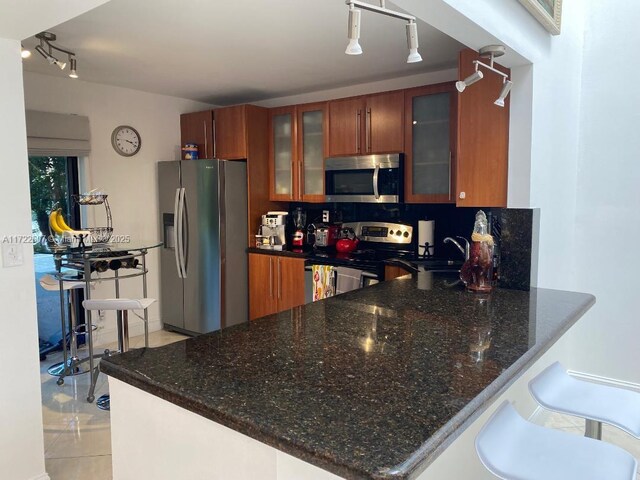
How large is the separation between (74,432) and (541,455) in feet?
8.77

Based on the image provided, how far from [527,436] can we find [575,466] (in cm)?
14

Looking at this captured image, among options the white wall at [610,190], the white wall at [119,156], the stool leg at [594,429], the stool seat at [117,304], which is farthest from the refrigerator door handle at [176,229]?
the stool leg at [594,429]

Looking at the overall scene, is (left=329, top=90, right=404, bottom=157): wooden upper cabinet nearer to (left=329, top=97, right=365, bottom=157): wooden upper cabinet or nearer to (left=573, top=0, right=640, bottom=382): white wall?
(left=329, top=97, right=365, bottom=157): wooden upper cabinet

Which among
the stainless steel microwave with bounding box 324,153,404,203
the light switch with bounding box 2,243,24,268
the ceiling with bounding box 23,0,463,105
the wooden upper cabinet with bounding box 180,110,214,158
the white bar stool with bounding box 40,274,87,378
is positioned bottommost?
the white bar stool with bounding box 40,274,87,378

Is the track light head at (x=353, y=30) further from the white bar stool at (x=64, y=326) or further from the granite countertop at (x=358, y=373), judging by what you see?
the white bar stool at (x=64, y=326)

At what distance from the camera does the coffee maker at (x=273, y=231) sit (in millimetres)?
4469

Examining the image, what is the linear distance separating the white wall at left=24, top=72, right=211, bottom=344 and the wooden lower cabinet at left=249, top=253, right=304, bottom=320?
1034 mm

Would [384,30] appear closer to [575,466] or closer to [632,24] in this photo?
[632,24]

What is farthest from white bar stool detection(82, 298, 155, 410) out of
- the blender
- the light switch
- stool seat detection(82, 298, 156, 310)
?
the blender

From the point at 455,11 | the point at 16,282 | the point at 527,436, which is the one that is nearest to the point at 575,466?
the point at 527,436

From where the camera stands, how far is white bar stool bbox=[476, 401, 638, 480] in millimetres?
1181

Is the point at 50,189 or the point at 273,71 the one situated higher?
the point at 273,71

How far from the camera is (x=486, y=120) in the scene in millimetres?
2594

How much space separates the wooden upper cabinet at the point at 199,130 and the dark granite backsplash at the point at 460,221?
1.03 meters
